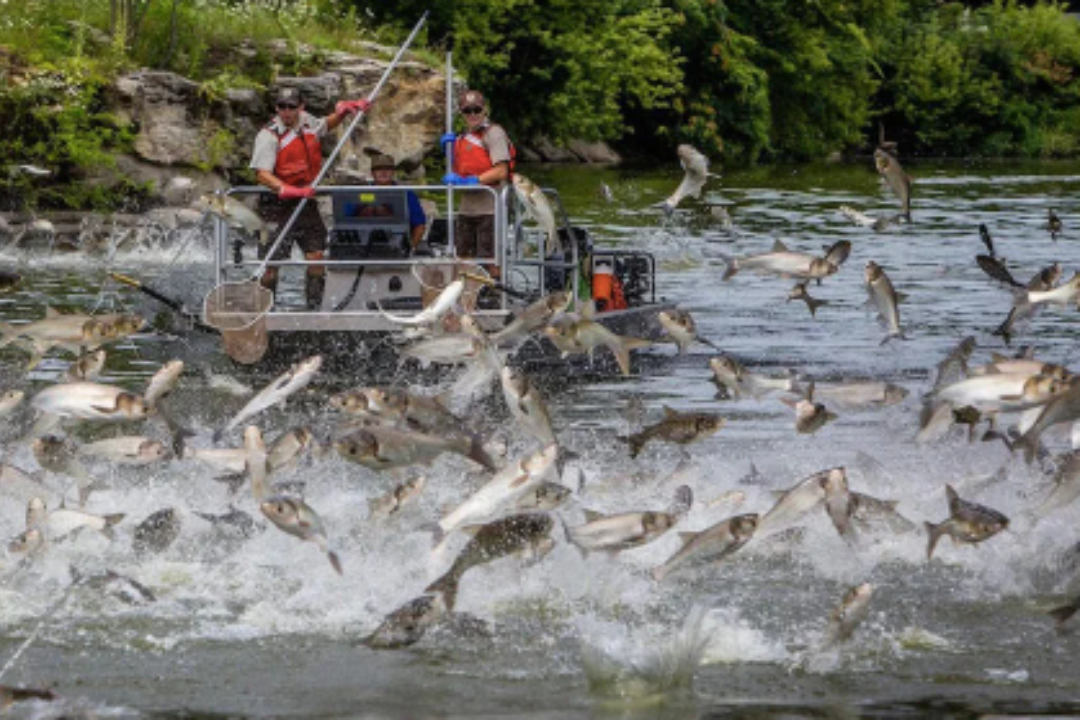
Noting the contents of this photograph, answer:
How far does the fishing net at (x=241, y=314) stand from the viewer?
16453 mm

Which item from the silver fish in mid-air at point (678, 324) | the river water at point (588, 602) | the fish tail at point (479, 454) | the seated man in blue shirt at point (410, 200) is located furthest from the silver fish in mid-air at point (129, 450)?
the seated man in blue shirt at point (410, 200)

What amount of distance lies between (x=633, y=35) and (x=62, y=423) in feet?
125

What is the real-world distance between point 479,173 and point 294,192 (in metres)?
1.37

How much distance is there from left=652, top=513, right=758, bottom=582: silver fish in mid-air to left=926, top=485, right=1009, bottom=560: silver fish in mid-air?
2.70ft

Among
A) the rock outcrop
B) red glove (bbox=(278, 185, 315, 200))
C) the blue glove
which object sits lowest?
the rock outcrop

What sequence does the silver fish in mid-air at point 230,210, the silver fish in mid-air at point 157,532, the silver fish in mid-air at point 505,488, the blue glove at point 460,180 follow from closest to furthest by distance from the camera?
the silver fish in mid-air at point 505,488
the silver fish in mid-air at point 157,532
the silver fish in mid-air at point 230,210
the blue glove at point 460,180

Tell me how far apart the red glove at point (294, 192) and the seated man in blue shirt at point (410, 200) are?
0.51 m

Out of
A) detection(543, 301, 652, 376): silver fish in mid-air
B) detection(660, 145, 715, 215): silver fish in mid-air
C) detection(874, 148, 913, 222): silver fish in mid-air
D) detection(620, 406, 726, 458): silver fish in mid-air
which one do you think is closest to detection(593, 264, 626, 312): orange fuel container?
detection(660, 145, 715, 215): silver fish in mid-air

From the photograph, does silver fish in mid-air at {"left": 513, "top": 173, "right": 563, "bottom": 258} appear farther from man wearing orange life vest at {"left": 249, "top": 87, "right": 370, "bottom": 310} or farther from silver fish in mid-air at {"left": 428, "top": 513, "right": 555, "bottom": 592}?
silver fish in mid-air at {"left": 428, "top": 513, "right": 555, "bottom": 592}

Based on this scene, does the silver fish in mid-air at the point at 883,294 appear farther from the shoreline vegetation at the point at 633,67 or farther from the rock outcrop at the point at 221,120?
the shoreline vegetation at the point at 633,67

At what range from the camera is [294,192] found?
55.6 ft

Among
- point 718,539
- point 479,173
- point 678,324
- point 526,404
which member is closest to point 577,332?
point 678,324

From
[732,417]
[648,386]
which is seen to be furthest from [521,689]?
[648,386]

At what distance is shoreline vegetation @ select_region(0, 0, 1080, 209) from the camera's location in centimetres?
3020
